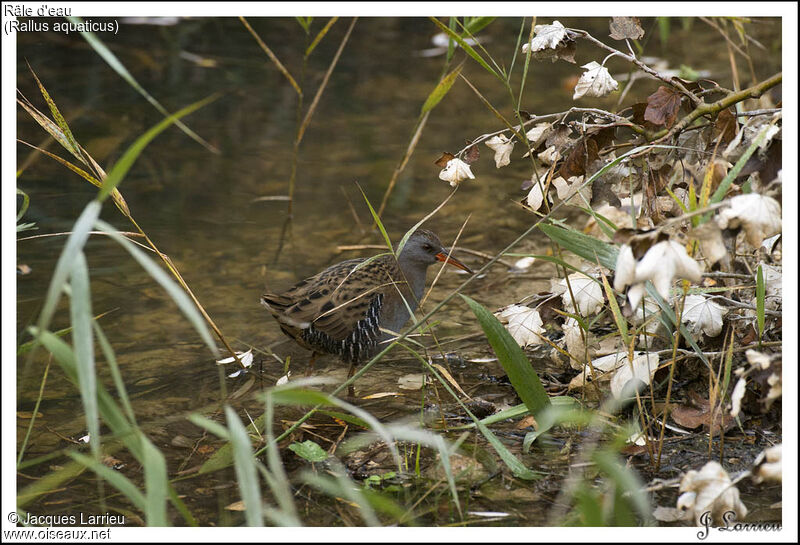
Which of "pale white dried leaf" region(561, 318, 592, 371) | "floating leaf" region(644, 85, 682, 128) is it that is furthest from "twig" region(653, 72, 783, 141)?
"pale white dried leaf" region(561, 318, 592, 371)

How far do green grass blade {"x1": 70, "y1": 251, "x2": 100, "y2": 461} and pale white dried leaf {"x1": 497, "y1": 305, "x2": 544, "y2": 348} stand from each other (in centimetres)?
158

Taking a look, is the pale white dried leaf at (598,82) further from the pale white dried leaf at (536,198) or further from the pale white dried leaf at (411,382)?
the pale white dried leaf at (411,382)

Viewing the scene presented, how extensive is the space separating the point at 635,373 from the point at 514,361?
0.41 metres

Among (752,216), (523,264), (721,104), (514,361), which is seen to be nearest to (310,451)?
(514,361)

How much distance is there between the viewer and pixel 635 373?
8.75 feet

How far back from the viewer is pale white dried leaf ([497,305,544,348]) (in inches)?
116

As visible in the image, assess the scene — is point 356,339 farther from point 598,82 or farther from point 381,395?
point 598,82

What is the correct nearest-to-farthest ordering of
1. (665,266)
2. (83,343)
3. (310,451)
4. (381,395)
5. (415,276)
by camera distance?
1. (83,343)
2. (665,266)
3. (310,451)
4. (381,395)
5. (415,276)

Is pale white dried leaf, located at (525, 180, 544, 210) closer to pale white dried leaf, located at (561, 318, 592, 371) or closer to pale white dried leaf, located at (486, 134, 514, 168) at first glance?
pale white dried leaf, located at (486, 134, 514, 168)

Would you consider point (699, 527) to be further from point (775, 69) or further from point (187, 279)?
point (775, 69)

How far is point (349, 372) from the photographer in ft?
11.7

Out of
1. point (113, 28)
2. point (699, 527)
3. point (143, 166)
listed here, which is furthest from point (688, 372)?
point (113, 28)

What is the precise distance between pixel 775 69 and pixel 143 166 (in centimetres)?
489

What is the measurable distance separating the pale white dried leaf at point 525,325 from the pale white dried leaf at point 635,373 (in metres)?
0.33
